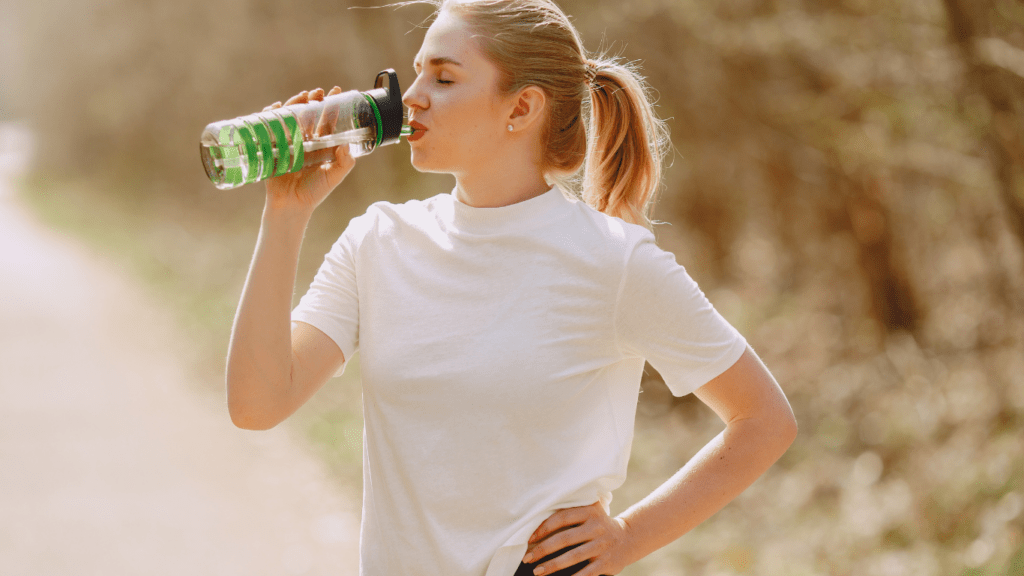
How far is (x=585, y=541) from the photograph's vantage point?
170cm

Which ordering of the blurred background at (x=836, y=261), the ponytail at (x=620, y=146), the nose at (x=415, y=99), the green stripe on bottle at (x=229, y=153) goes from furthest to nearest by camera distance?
the blurred background at (x=836, y=261), the ponytail at (x=620, y=146), the nose at (x=415, y=99), the green stripe on bottle at (x=229, y=153)

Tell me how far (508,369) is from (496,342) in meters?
0.05

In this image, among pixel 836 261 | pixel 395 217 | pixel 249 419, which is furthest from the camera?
pixel 836 261

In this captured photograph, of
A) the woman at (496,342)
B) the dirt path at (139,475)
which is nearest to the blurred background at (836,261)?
the dirt path at (139,475)

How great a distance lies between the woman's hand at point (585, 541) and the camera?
166cm

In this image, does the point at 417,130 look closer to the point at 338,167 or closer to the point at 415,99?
the point at 415,99

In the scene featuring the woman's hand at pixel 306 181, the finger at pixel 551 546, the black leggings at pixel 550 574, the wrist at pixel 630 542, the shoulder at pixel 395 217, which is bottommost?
the wrist at pixel 630 542

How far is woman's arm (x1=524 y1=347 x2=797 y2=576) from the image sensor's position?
169 centimetres

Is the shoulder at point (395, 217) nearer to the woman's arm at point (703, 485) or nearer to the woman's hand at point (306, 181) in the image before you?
the woman's hand at point (306, 181)

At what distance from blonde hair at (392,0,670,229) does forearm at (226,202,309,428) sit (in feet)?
1.71

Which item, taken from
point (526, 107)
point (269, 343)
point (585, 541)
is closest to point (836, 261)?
point (526, 107)

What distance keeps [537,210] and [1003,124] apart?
131 inches

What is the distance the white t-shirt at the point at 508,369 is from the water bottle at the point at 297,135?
0.28 m

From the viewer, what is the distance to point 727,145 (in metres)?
7.08
